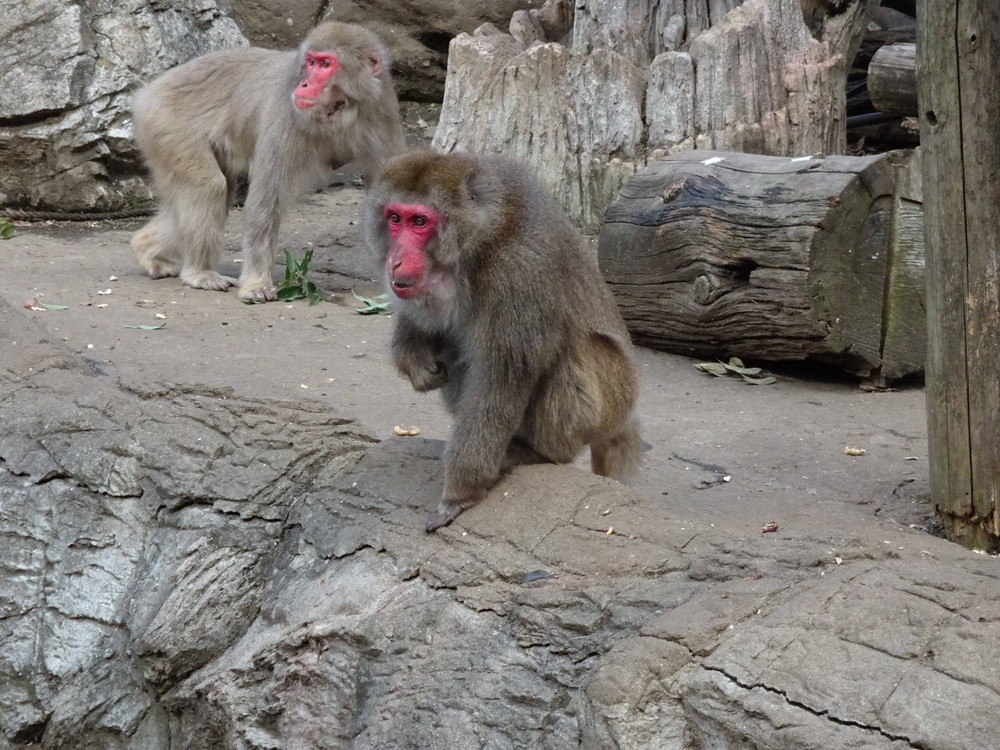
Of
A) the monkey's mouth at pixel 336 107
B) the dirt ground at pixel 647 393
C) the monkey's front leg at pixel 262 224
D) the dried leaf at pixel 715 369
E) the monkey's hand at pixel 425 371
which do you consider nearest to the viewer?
the monkey's hand at pixel 425 371

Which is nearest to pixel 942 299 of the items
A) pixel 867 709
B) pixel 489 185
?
pixel 489 185

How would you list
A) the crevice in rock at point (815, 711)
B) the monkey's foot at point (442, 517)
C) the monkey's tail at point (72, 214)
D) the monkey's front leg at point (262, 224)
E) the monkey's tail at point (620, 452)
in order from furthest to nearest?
the monkey's tail at point (72, 214), the monkey's front leg at point (262, 224), the monkey's tail at point (620, 452), the monkey's foot at point (442, 517), the crevice in rock at point (815, 711)

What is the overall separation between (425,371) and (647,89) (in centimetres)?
508

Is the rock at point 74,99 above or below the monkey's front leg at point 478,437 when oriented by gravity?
above

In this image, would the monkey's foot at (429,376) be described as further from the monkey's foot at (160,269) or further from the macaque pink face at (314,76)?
the monkey's foot at (160,269)

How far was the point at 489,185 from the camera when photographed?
420 cm

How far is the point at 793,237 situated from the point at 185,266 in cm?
433

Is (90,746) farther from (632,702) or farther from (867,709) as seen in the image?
(867,709)

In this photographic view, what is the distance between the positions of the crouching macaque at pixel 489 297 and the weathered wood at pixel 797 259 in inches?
105

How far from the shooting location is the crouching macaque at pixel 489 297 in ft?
13.6

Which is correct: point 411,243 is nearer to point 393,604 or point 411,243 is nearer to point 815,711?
point 393,604

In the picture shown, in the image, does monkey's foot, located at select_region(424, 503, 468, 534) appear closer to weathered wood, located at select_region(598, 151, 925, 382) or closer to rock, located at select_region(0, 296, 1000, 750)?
rock, located at select_region(0, 296, 1000, 750)

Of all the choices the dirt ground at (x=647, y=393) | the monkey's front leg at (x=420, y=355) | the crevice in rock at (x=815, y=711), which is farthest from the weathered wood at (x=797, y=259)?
the crevice in rock at (x=815, y=711)

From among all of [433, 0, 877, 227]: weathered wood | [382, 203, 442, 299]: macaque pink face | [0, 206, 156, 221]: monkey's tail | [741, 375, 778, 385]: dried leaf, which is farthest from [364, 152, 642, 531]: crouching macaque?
[0, 206, 156, 221]: monkey's tail
